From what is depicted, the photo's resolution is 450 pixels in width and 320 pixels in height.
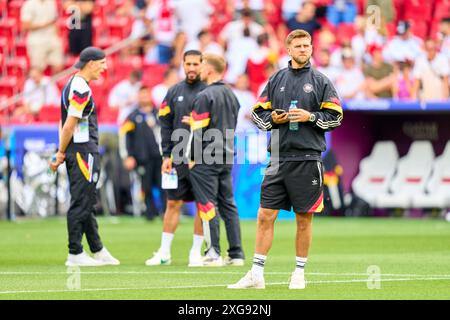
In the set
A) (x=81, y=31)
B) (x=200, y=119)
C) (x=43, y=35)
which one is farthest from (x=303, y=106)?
(x=43, y=35)

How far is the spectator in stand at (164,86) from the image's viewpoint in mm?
26078

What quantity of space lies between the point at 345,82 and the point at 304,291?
1461cm

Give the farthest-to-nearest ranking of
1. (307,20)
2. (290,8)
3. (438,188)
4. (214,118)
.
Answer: (290,8)
(307,20)
(438,188)
(214,118)

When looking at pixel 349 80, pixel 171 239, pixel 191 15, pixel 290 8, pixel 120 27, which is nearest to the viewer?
pixel 171 239

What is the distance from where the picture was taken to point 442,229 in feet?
69.6

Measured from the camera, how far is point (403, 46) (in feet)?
85.8

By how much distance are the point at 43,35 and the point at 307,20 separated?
21.9ft

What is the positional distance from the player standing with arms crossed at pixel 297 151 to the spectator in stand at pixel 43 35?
60.9ft

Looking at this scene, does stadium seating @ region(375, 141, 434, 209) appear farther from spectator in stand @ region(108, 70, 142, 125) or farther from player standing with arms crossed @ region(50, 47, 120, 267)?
player standing with arms crossed @ region(50, 47, 120, 267)

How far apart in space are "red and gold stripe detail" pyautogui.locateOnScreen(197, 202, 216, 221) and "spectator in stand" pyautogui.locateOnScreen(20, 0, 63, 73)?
1536cm

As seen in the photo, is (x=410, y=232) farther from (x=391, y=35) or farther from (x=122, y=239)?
(x=391, y=35)

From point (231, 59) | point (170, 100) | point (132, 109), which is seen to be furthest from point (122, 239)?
point (231, 59)

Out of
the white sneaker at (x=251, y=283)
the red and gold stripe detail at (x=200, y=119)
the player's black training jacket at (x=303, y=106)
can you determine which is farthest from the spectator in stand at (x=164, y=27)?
the white sneaker at (x=251, y=283)

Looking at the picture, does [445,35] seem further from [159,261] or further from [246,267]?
[159,261]
